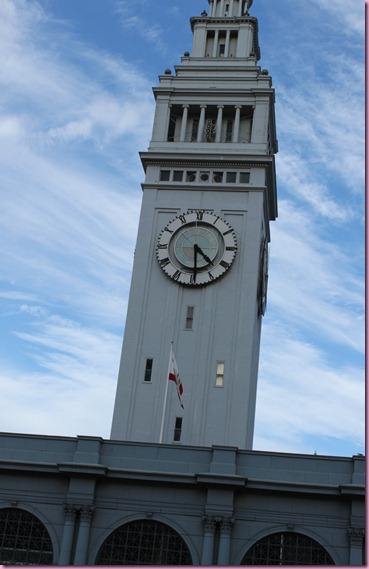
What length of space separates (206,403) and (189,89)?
24017mm

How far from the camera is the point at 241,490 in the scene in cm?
4422

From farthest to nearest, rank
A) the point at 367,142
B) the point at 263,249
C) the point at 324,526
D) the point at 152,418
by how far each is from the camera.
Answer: the point at 263,249, the point at 152,418, the point at 324,526, the point at 367,142

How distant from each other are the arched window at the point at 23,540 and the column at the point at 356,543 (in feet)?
47.6

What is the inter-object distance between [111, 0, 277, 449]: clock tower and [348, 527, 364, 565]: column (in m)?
14.2

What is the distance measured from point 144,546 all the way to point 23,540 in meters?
6.09

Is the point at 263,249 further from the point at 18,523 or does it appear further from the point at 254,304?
the point at 18,523

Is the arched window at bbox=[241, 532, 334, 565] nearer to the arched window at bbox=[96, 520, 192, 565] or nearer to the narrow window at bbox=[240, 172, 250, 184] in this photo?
the arched window at bbox=[96, 520, 192, 565]

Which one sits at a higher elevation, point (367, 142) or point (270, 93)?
point (270, 93)

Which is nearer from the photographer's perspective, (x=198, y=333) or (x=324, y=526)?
(x=324, y=526)

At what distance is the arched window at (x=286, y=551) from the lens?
4300 centimetres

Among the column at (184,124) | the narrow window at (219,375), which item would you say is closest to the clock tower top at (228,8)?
the column at (184,124)

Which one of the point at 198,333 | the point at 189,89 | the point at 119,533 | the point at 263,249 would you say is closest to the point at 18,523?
the point at 119,533

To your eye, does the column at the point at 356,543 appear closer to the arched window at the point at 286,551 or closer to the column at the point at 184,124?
the arched window at the point at 286,551

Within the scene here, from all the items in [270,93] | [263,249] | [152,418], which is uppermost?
[270,93]
